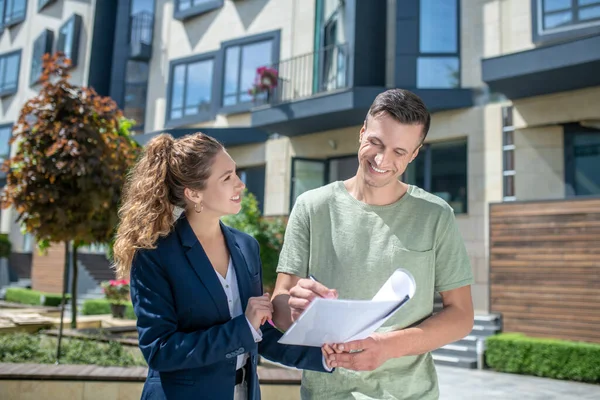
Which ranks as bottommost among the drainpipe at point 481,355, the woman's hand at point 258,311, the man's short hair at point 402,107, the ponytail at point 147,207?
the drainpipe at point 481,355

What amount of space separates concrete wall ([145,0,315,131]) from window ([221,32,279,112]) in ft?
0.85

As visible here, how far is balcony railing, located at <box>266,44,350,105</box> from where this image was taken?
14734mm

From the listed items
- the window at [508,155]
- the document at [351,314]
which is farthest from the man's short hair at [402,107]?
the window at [508,155]

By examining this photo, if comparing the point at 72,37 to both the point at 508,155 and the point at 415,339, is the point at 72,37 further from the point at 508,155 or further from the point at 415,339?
the point at 415,339

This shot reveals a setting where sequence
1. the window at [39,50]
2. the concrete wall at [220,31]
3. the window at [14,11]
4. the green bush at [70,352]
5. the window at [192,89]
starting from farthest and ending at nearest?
the window at [14,11], the window at [39,50], the window at [192,89], the concrete wall at [220,31], the green bush at [70,352]

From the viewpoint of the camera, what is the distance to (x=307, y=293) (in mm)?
1777

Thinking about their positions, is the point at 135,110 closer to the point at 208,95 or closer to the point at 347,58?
the point at 208,95

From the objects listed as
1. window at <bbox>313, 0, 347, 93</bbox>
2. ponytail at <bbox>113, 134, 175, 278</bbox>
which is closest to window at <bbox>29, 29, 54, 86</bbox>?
window at <bbox>313, 0, 347, 93</bbox>

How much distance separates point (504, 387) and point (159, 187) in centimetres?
797

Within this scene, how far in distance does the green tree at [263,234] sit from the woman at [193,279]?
8504mm

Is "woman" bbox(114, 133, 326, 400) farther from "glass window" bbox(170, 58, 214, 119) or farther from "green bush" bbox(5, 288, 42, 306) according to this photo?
"green bush" bbox(5, 288, 42, 306)

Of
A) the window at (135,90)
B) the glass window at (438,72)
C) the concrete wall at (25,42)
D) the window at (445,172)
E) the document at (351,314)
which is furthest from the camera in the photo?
the concrete wall at (25,42)

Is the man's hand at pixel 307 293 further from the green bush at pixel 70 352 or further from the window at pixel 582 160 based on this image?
the window at pixel 582 160

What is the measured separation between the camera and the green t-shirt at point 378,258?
1.92m
